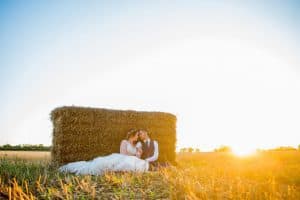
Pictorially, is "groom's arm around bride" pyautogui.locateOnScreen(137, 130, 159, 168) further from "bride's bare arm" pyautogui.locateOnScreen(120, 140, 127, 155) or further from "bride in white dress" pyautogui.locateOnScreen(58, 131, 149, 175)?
"bride in white dress" pyautogui.locateOnScreen(58, 131, 149, 175)

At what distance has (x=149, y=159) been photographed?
10477 mm

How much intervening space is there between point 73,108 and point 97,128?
1048mm

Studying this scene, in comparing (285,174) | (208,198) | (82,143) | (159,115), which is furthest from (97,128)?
(208,198)

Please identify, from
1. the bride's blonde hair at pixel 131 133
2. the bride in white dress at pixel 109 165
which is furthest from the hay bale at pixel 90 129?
the bride in white dress at pixel 109 165

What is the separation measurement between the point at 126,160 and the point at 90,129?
2.99 metres

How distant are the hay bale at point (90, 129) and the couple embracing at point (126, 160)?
71 centimetres

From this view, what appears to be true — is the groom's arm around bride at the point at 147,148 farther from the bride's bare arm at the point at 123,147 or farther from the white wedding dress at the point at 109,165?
the white wedding dress at the point at 109,165

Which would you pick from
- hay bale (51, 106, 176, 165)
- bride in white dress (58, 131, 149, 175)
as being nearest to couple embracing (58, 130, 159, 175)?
bride in white dress (58, 131, 149, 175)

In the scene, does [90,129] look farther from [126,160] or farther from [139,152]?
[126,160]

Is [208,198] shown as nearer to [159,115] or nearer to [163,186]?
[163,186]

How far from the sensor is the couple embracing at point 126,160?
8180 mm

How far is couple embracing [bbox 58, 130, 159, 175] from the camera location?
818cm

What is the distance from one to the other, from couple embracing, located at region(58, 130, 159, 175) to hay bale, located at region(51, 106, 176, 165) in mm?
709

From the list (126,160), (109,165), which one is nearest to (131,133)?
(126,160)
